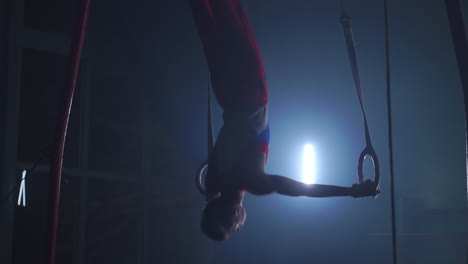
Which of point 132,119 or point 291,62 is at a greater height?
point 291,62

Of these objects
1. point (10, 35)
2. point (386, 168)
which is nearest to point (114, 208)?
point (10, 35)

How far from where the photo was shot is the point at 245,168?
2.22m

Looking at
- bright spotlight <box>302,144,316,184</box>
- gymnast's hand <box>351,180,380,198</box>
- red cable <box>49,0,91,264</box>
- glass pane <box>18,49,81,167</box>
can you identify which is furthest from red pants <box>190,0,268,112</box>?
bright spotlight <box>302,144,316,184</box>

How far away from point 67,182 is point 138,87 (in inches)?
60.7

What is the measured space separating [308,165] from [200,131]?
159cm

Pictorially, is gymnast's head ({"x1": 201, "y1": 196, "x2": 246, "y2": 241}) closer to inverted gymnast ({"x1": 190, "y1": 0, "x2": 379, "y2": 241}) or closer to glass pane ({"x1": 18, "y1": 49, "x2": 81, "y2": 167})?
inverted gymnast ({"x1": 190, "y1": 0, "x2": 379, "y2": 241})

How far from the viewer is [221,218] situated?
2.15m

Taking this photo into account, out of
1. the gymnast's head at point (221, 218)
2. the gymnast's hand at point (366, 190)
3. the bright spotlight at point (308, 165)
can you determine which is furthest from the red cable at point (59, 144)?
the bright spotlight at point (308, 165)

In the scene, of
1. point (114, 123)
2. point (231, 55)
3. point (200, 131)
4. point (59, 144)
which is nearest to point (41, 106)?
point (114, 123)

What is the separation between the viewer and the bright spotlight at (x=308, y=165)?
6133mm

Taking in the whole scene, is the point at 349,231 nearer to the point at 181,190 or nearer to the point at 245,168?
the point at 181,190

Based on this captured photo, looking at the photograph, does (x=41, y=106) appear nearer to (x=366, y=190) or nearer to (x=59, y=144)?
(x=59, y=144)

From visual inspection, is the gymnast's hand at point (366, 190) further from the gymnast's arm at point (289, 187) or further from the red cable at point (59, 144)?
the red cable at point (59, 144)

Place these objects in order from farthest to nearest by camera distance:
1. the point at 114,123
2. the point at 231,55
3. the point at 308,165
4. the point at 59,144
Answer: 1. the point at 308,165
2. the point at 114,123
3. the point at 59,144
4. the point at 231,55
